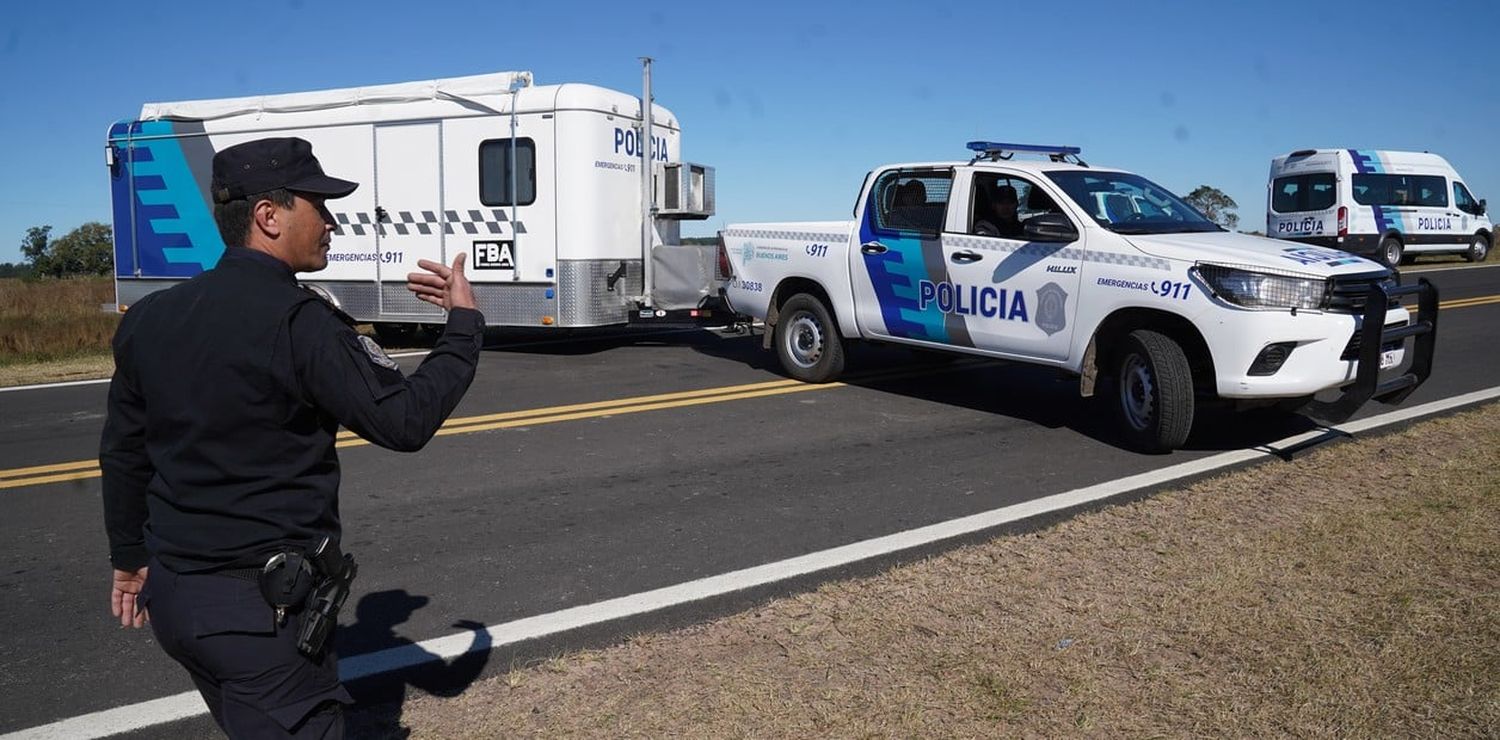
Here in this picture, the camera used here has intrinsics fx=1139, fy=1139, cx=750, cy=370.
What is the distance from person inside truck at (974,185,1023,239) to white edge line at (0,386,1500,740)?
2.45 meters

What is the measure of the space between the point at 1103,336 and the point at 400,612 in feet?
17.1

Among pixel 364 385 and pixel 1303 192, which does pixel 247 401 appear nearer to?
pixel 364 385

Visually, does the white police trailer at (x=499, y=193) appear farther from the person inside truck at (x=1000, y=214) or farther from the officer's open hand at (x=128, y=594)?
the officer's open hand at (x=128, y=594)

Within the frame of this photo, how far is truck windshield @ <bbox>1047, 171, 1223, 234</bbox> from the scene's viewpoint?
26.6 feet

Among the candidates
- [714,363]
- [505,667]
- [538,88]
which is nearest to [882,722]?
[505,667]

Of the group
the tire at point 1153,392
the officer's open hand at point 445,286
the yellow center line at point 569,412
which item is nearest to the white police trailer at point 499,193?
the yellow center line at point 569,412

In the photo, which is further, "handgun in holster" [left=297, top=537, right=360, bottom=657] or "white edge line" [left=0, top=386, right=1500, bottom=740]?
"white edge line" [left=0, top=386, right=1500, bottom=740]

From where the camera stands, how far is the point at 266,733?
7.55ft

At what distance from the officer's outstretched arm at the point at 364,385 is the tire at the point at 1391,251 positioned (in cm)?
2761

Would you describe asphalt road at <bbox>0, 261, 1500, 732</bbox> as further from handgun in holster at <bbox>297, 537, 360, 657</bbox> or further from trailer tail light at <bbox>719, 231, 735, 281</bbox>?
handgun in holster at <bbox>297, 537, 360, 657</bbox>

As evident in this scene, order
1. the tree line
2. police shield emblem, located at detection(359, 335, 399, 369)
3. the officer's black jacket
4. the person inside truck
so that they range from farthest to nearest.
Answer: the tree line → the person inside truck → police shield emblem, located at detection(359, 335, 399, 369) → the officer's black jacket

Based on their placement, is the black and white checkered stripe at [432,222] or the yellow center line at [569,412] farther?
the black and white checkered stripe at [432,222]

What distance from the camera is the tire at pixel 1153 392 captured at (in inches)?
285

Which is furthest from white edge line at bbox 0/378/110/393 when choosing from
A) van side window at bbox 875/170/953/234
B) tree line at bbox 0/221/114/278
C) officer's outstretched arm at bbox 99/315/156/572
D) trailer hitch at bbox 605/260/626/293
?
tree line at bbox 0/221/114/278
